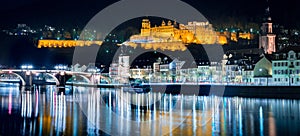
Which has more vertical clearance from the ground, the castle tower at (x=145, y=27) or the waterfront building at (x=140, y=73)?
the castle tower at (x=145, y=27)

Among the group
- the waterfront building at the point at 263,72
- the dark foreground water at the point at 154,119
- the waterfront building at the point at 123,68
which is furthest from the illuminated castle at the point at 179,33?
the dark foreground water at the point at 154,119

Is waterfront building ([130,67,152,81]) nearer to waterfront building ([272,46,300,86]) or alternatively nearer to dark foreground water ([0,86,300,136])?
waterfront building ([272,46,300,86])

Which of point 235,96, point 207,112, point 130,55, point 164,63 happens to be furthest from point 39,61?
point 207,112

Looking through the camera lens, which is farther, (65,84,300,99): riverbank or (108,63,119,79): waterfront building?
(108,63,119,79): waterfront building

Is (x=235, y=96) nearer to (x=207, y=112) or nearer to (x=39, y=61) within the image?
(x=207, y=112)

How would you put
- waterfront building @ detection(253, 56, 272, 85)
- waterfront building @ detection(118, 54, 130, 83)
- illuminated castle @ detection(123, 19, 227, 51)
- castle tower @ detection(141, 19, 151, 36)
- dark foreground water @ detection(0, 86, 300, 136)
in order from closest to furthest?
dark foreground water @ detection(0, 86, 300, 136) → waterfront building @ detection(253, 56, 272, 85) → waterfront building @ detection(118, 54, 130, 83) → illuminated castle @ detection(123, 19, 227, 51) → castle tower @ detection(141, 19, 151, 36)

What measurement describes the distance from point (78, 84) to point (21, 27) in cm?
2858

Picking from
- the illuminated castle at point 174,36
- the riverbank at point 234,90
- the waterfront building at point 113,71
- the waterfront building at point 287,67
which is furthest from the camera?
the illuminated castle at point 174,36

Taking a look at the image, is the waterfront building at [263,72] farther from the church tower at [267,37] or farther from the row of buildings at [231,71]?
the church tower at [267,37]

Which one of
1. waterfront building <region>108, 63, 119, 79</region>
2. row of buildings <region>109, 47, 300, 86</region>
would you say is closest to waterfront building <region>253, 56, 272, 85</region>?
row of buildings <region>109, 47, 300, 86</region>

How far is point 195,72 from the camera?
37.7 m

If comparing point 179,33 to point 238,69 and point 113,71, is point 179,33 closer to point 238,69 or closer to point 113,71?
point 113,71

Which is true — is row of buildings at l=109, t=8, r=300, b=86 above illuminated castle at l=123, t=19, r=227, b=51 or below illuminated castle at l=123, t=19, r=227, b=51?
below

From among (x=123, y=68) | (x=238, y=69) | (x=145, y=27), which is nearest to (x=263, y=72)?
(x=238, y=69)
